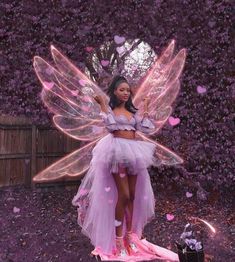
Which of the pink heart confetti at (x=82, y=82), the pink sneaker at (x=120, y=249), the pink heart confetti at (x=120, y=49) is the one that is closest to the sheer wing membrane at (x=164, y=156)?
the pink heart confetti at (x=82, y=82)

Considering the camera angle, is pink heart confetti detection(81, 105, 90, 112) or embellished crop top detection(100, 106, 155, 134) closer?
embellished crop top detection(100, 106, 155, 134)

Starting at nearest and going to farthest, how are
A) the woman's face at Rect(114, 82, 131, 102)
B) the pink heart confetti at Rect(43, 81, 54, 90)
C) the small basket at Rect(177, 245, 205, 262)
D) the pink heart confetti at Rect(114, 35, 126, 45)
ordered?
the small basket at Rect(177, 245, 205, 262) < the woman's face at Rect(114, 82, 131, 102) < the pink heart confetti at Rect(43, 81, 54, 90) < the pink heart confetti at Rect(114, 35, 126, 45)

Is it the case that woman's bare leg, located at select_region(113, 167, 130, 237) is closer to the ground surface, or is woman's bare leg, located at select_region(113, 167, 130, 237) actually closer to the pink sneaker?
the pink sneaker

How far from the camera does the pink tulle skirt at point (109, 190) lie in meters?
4.77

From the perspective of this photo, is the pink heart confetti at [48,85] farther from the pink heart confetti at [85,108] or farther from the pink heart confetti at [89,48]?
the pink heart confetti at [89,48]

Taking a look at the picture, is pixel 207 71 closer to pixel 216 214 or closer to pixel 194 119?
pixel 194 119

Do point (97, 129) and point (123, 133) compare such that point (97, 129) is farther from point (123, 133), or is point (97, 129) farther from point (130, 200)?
point (130, 200)

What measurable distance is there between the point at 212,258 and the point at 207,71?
11.5 feet

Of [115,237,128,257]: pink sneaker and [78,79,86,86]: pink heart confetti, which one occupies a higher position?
[78,79,86,86]: pink heart confetti

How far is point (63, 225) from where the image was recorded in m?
6.85

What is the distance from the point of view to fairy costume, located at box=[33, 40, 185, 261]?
15.8 ft

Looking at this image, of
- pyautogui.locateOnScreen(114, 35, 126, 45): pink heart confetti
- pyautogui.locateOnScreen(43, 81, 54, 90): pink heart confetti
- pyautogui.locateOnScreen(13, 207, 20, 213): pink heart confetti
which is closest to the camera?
pyautogui.locateOnScreen(43, 81, 54, 90): pink heart confetti

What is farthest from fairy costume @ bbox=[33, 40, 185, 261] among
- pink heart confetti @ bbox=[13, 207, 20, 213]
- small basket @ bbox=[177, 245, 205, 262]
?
pink heart confetti @ bbox=[13, 207, 20, 213]

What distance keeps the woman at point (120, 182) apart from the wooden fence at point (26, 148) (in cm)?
396
